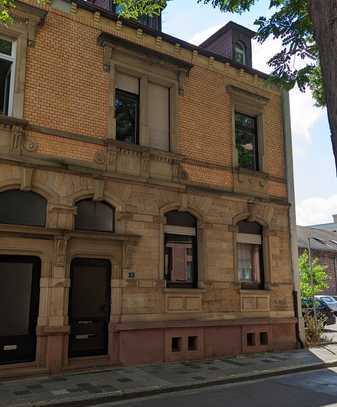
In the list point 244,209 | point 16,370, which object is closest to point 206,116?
point 244,209

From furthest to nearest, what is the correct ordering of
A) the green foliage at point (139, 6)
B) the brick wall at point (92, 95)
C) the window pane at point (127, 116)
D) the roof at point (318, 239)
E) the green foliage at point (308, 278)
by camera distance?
the roof at point (318, 239) < the green foliage at point (308, 278) < the window pane at point (127, 116) < the brick wall at point (92, 95) < the green foliage at point (139, 6)

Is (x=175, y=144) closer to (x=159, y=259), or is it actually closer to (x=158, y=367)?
(x=159, y=259)

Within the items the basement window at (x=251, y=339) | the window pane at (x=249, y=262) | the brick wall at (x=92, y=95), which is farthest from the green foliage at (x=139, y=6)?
the basement window at (x=251, y=339)

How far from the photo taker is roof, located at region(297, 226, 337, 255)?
43.2 m

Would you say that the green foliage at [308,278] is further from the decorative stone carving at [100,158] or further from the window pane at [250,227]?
the decorative stone carving at [100,158]

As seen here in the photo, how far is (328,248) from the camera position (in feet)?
151

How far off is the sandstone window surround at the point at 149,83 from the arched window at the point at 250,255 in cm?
357

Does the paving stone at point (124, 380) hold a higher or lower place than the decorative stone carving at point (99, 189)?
lower

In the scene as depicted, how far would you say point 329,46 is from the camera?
15.3 feet

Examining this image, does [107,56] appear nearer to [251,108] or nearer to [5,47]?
[5,47]

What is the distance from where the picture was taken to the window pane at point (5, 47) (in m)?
10.3

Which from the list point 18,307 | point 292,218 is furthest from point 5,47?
point 292,218

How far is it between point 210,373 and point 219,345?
2.20 metres

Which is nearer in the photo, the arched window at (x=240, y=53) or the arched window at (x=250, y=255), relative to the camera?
the arched window at (x=250, y=255)
